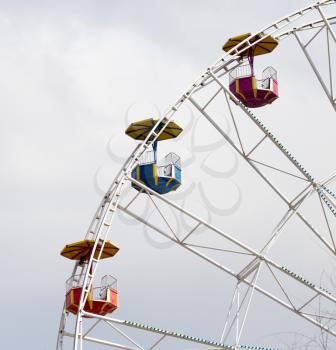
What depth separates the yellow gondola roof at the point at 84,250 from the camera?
92.7 feet

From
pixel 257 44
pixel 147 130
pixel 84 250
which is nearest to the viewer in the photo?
pixel 84 250

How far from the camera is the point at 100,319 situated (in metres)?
27.5

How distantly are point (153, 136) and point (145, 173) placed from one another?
3.70ft

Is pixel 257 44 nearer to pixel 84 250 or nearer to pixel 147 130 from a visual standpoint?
pixel 147 130

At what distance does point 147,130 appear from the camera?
30.6 meters

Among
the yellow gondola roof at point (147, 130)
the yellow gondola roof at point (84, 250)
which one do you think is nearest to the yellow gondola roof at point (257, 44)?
the yellow gondola roof at point (147, 130)

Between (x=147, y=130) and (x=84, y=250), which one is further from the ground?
(x=147, y=130)

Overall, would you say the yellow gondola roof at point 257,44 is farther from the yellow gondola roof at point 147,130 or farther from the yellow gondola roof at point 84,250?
the yellow gondola roof at point 84,250

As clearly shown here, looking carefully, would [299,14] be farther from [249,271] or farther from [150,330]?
[150,330]

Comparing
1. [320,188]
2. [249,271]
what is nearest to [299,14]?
[320,188]

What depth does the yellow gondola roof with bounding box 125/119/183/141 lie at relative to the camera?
30281 mm

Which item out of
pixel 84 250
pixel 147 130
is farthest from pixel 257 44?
pixel 84 250

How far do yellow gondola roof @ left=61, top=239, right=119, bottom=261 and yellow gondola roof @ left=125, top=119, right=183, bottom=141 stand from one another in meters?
4.09

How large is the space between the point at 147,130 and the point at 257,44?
451 cm
